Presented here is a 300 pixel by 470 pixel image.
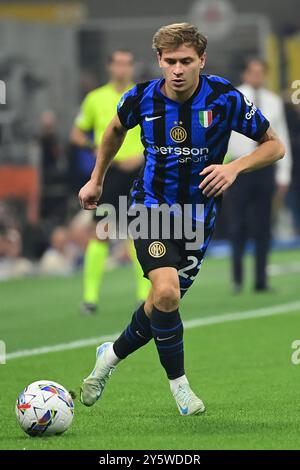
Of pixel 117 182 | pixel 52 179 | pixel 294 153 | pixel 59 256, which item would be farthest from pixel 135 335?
pixel 294 153

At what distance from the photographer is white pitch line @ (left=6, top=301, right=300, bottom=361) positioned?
9891mm

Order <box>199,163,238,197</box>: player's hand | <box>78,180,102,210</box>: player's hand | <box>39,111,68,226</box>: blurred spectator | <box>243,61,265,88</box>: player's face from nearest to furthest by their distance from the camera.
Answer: <box>199,163,238,197</box>: player's hand < <box>78,180,102,210</box>: player's hand < <box>243,61,265,88</box>: player's face < <box>39,111,68,226</box>: blurred spectator

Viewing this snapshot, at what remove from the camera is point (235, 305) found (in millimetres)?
12820

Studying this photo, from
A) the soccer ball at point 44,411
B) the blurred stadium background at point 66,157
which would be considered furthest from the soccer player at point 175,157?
the blurred stadium background at point 66,157

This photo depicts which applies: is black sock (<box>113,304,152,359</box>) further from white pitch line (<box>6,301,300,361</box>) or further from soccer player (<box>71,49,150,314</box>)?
soccer player (<box>71,49,150,314</box>)

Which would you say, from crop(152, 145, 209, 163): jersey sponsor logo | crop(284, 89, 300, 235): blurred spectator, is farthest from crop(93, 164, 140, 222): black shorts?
crop(284, 89, 300, 235): blurred spectator

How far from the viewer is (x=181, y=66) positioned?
6.95 metres

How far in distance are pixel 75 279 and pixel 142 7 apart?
1631 cm

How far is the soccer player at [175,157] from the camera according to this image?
6.96m

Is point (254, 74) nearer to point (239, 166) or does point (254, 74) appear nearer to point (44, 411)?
point (239, 166)

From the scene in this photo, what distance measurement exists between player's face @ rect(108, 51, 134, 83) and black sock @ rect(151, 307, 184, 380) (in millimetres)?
5652

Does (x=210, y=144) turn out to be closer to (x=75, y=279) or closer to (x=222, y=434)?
(x=222, y=434)

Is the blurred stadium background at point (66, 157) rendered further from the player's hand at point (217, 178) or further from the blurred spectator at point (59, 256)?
the player's hand at point (217, 178)

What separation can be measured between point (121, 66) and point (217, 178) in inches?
227
